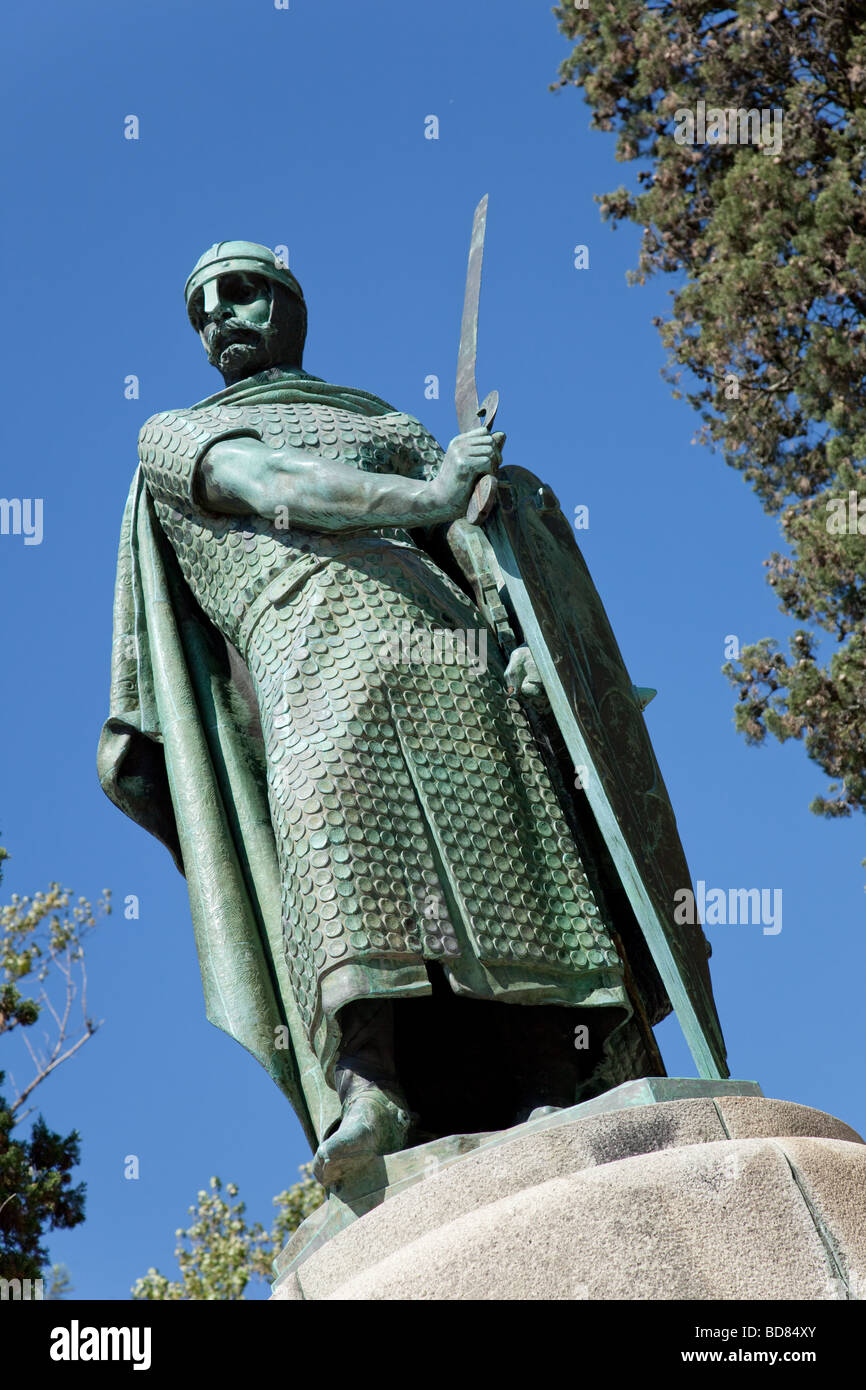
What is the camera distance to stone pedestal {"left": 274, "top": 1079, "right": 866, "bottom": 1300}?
360 cm

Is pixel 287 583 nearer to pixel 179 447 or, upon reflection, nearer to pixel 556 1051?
pixel 179 447

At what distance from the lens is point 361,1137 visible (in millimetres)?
4559

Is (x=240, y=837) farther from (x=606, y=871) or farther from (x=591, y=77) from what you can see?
(x=591, y=77)

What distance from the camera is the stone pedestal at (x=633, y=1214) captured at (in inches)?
142

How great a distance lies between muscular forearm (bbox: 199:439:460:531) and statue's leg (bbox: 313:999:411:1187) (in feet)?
4.73

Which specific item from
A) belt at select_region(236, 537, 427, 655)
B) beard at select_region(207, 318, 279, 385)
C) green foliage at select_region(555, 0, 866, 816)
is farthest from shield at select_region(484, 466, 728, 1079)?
green foliage at select_region(555, 0, 866, 816)

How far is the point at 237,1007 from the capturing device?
531 cm

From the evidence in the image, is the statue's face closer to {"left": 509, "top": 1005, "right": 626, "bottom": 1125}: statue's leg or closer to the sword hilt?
the sword hilt

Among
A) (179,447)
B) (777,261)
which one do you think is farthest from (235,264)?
(777,261)

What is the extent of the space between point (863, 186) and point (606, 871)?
8.60 metres

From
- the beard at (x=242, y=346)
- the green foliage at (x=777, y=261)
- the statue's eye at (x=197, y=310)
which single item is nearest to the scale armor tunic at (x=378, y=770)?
the beard at (x=242, y=346)

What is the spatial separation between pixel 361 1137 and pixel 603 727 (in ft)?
4.79

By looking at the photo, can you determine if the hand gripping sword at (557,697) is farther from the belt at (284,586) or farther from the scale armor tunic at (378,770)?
the belt at (284,586)
